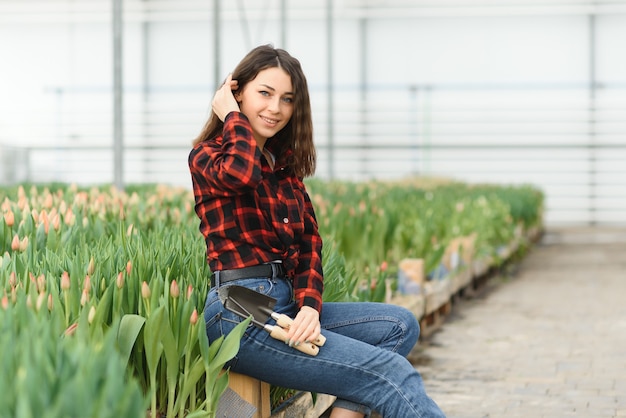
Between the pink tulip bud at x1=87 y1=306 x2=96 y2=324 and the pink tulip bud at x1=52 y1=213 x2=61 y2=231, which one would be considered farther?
the pink tulip bud at x1=52 y1=213 x2=61 y2=231

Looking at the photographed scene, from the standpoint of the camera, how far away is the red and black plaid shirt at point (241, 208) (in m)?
2.57

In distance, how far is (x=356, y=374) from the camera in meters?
2.46

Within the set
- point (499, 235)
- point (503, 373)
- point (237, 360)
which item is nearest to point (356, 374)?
point (237, 360)

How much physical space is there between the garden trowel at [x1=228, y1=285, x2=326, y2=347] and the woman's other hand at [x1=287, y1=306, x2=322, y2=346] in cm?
2

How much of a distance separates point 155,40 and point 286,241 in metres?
18.0

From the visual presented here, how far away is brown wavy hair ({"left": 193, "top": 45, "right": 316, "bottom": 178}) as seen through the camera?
2740 millimetres

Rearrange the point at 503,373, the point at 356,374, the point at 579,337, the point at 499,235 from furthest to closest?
the point at 499,235 → the point at 579,337 → the point at 503,373 → the point at 356,374

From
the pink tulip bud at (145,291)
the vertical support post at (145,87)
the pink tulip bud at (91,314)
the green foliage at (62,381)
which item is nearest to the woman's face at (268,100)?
the pink tulip bud at (145,291)

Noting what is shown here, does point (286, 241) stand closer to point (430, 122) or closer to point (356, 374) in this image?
point (356, 374)

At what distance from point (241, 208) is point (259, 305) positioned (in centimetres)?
26

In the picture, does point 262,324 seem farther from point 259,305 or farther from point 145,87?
point 145,87

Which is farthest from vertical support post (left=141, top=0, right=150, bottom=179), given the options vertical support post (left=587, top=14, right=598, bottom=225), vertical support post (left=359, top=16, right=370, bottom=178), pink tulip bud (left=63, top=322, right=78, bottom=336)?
pink tulip bud (left=63, top=322, right=78, bottom=336)

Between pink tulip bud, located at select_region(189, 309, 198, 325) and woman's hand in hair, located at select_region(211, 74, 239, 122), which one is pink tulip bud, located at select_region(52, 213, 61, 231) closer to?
woman's hand in hair, located at select_region(211, 74, 239, 122)

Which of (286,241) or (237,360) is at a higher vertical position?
(286,241)
